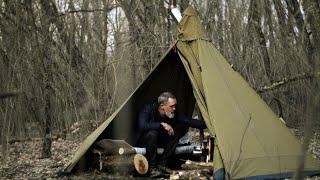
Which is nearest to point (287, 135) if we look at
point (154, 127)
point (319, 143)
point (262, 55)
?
point (154, 127)

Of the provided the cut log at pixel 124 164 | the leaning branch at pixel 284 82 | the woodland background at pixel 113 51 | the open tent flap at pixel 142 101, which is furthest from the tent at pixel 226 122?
the leaning branch at pixel 284 82

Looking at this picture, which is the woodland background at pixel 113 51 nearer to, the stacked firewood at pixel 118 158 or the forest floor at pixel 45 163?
the forest floor at pixel 45 163

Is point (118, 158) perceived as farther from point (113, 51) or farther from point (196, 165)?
point (113, 51)

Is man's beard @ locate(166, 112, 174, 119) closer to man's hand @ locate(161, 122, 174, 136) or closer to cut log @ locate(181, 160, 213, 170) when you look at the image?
man's hand @ locate(161, 122, 174, 136)

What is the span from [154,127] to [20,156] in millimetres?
4344

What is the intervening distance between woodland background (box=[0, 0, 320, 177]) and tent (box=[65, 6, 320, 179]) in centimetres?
331

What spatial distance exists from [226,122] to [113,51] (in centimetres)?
628

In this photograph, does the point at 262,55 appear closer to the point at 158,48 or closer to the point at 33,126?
the point at 158,48

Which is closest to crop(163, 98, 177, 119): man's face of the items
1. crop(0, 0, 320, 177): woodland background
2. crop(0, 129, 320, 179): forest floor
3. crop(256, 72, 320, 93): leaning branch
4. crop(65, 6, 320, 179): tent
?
crop(65, 6, 320, 179): tent

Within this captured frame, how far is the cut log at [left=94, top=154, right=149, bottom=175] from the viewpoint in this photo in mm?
6918

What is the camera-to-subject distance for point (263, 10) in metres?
13.5

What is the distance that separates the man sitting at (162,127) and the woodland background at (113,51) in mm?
3569

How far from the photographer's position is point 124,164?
7066 mm

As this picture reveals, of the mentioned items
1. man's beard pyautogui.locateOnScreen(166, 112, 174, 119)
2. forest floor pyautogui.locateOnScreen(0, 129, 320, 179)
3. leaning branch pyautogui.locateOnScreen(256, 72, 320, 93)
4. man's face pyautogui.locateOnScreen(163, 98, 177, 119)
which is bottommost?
forest floor pyautogui.locateOnScreen(0, 129, 320, 179)
